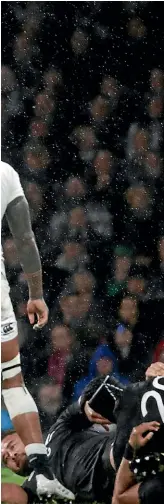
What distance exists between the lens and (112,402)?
267cm

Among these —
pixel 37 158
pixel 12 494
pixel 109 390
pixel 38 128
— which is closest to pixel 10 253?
pixel 37 158

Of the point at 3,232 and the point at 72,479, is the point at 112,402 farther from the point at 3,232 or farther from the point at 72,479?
the point at 3,232

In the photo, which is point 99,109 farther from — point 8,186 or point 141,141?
point 8,186

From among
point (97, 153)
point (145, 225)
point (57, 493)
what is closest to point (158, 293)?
point (145, 225)

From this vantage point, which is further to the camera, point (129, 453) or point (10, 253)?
point (10, 253)

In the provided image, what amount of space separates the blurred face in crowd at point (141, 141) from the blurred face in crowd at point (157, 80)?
0.15 meters

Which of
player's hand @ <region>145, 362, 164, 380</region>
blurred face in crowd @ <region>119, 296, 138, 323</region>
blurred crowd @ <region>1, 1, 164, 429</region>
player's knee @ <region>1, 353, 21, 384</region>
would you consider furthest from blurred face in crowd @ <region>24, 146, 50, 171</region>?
player's hand @ <region>145, 362, 164, 380</region>

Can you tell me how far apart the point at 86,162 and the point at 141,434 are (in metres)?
0.94

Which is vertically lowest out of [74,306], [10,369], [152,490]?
[152,490]

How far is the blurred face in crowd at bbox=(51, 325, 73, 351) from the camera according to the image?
271 cm

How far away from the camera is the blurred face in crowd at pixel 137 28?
2.70 m

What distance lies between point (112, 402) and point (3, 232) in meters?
0.69

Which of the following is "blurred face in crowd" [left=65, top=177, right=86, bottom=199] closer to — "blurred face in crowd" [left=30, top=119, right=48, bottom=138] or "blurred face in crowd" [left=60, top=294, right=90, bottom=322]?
"blurred face in crowd" [left=30, top=119, right=48, bottom=138]

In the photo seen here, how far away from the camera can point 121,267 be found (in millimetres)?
2719
